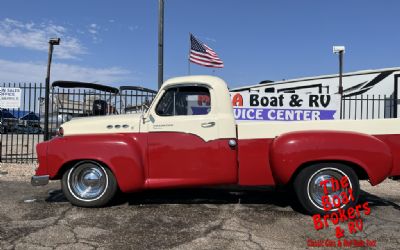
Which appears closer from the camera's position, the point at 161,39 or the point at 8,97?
the point at 161,39

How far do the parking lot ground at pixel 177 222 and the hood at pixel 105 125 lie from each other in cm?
113

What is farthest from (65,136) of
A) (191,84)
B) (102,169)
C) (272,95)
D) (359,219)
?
(272,95)

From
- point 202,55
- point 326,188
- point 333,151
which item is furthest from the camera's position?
point 202,55

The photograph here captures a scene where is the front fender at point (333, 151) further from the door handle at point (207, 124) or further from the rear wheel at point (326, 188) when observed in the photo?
the door handle at point (207, 124)

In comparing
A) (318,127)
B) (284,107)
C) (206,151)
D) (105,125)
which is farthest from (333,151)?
(284,107)

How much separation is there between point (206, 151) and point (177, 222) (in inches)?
42.1

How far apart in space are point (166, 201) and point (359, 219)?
287 cm

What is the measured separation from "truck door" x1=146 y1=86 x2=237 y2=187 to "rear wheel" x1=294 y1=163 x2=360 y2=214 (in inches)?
38.3

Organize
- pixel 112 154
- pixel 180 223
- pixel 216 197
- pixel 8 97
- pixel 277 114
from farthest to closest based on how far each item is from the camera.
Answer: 1. pixel 277 114
2. pixel 8 97
3. pixel 216 197
4. pixel 112 154
5. pixel 180 223

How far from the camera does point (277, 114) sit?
11281 mm

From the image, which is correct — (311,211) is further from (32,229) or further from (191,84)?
(32,229)

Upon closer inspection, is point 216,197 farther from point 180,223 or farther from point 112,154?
point 112,154

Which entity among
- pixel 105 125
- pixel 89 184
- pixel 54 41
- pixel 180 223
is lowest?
pixel 180 223

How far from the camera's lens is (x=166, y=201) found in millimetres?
6668
